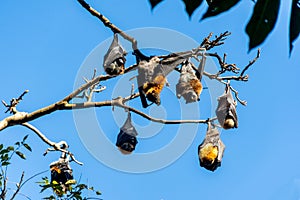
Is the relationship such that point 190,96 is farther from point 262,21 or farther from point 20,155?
point 262,21

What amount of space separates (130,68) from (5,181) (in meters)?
1.03

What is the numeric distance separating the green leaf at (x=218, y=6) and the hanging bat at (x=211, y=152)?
315cm

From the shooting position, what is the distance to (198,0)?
443mm

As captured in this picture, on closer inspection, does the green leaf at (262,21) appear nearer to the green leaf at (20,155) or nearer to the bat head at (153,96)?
the green leaf at (20,155)

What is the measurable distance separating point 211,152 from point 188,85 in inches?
30.9

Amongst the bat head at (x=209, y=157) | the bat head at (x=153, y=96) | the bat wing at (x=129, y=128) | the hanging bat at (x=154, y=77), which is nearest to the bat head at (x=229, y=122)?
the bat head at (x=209, y=157)

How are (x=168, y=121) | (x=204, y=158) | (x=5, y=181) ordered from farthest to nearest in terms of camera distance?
(x=204, y=158) < (x=168, y=121) < (x=5, y=181)

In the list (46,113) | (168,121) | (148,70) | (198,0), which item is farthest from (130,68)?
(198,0)

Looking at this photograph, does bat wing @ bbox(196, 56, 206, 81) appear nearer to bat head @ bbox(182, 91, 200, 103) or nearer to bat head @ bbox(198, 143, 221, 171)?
bat head @ bbox(182, 91, 200, 103)

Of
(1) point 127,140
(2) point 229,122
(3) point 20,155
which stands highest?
(1) point 127,140

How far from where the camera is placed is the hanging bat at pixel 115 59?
116 inches

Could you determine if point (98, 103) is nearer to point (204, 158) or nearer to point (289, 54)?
point (204, 158)

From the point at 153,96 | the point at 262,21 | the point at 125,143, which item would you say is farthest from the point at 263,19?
the point at 125,143

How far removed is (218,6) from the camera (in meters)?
0.42
